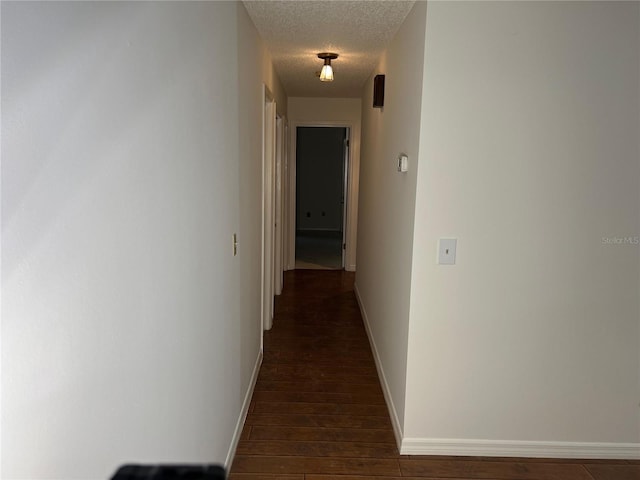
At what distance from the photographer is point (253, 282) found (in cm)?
302

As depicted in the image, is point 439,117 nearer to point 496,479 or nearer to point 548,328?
point 548,328

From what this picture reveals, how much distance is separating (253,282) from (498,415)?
5.17 feet

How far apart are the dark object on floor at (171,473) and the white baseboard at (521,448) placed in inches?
86.7

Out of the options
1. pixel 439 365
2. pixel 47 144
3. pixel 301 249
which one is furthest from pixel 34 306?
pixel 301 249

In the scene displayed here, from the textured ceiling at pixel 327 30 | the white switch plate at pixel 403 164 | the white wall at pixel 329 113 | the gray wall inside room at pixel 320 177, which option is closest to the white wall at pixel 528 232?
the white switch plate at pixel 403 164

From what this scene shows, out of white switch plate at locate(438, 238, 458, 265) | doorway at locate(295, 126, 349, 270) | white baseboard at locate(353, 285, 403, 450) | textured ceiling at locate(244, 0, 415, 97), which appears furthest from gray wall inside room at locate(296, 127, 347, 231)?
white switch plate at locate(438, 238, 458, 265)

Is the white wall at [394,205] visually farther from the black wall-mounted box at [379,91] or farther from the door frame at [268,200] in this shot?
the door frame at [268,200]

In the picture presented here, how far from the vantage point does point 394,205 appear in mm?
2842

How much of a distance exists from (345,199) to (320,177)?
3767mm

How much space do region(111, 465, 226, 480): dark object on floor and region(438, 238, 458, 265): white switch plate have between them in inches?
75.8

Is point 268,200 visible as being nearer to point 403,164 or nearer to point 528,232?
point 403,164

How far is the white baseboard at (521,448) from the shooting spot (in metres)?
2.40

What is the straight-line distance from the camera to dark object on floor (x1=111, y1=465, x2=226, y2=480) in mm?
402

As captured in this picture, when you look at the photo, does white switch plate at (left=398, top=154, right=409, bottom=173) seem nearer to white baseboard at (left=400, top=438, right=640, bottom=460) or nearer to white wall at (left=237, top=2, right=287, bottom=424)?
white wall at (left=237, top=2, right=287, bottom=424)
